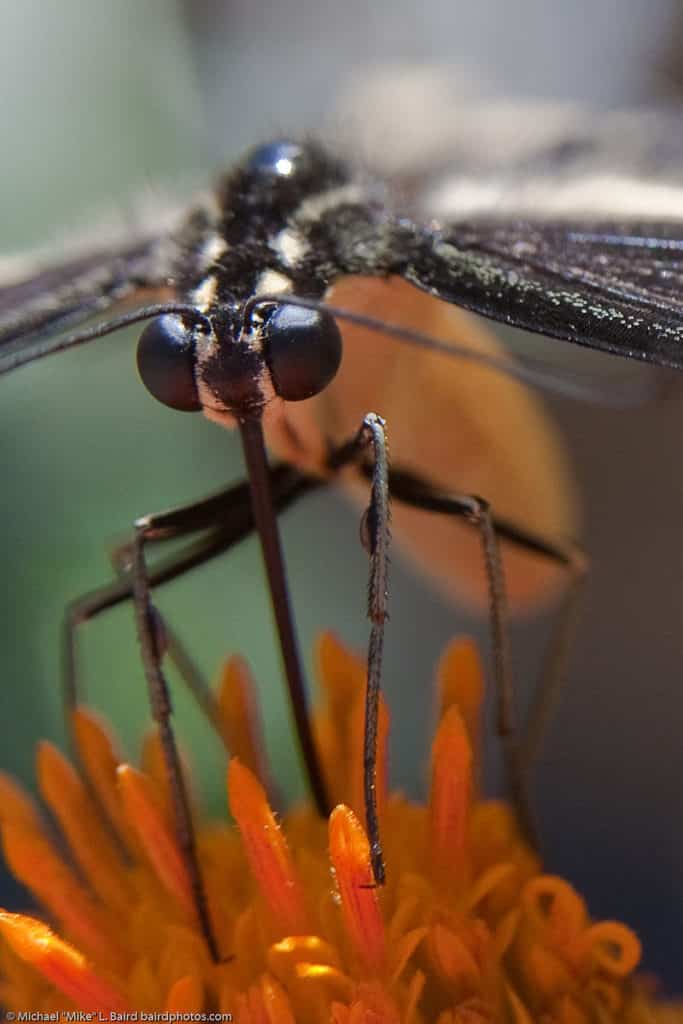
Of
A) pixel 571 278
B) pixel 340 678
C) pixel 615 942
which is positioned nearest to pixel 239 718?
pixel 340 678

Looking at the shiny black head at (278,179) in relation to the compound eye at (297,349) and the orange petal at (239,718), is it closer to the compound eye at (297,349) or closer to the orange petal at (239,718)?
the compound eye at (297,349)

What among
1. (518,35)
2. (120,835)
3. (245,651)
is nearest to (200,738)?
(245,651)

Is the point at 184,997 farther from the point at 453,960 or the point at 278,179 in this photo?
the point at 278,179

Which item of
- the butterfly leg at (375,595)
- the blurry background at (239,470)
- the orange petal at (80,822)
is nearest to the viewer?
the butterfly leg at (375,595)

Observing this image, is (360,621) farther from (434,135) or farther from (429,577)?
(434,135)

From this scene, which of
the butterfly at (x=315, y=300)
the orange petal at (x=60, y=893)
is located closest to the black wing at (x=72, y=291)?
the butterfly at (x=315, y=300)

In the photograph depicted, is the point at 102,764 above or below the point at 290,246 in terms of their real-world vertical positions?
below

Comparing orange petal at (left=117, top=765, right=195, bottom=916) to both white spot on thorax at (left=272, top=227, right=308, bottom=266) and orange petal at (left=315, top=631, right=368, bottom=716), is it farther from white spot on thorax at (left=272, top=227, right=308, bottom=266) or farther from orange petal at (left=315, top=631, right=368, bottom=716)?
white spot on thorax at (left=272, top=227, right=308, bottom=266)

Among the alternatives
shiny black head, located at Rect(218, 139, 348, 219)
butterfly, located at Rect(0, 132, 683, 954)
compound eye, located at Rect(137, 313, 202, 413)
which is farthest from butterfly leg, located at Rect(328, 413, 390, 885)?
shiny black head, located at Rect(218, 139, 348, 219)
